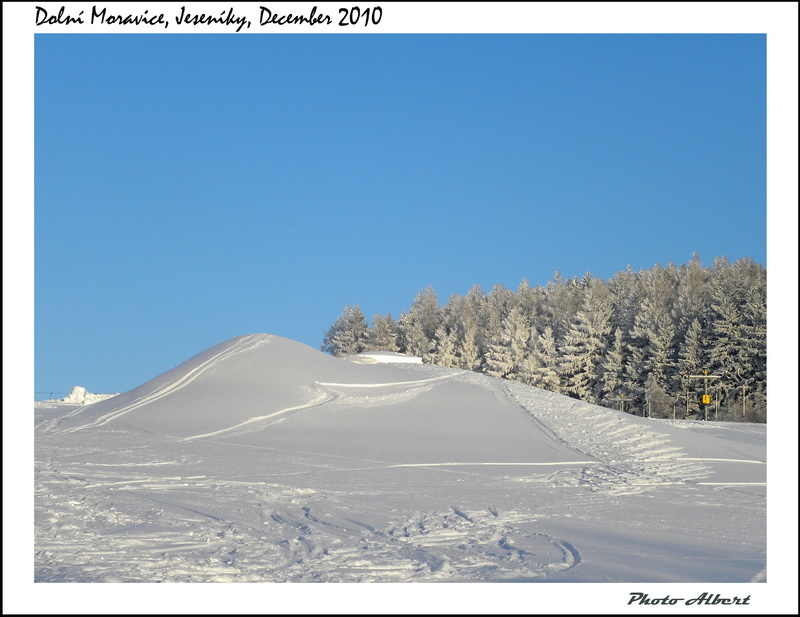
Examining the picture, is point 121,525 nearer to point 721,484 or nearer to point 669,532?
point 669,532

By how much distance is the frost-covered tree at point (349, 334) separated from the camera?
5975cm

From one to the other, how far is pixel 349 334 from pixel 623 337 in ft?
73.3

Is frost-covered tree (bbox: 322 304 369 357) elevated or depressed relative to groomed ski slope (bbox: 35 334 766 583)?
elevated

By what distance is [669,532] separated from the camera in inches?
351

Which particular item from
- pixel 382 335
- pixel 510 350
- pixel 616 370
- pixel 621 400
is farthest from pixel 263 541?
pixel 382 335

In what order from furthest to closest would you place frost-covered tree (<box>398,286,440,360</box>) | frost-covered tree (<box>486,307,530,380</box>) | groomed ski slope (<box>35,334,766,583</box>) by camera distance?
frost-covered tree (<box>398,286,440,360</box>)
frost-covered tree (<box>486,307,530,380</box>)
groomed ski slope (<box>35,334,766,583</box>)

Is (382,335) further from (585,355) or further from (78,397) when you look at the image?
(78,397)

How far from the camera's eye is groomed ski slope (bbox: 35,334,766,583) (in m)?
7.24

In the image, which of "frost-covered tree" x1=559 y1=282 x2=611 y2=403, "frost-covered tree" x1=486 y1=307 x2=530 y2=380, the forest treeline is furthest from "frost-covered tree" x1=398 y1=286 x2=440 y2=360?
"frost-covered tree" x1=559 y1=282 x2=611 y2=403

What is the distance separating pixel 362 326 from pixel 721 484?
159ft

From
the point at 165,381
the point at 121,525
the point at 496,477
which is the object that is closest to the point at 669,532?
the point at 496,477

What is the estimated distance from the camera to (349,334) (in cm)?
5997

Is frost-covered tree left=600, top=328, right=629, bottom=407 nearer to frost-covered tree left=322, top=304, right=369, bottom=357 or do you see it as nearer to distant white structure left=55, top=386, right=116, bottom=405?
frost-covered tree left=322, top=304, right=369, bottom=357

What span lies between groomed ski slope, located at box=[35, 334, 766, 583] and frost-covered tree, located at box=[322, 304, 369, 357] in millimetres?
39588
